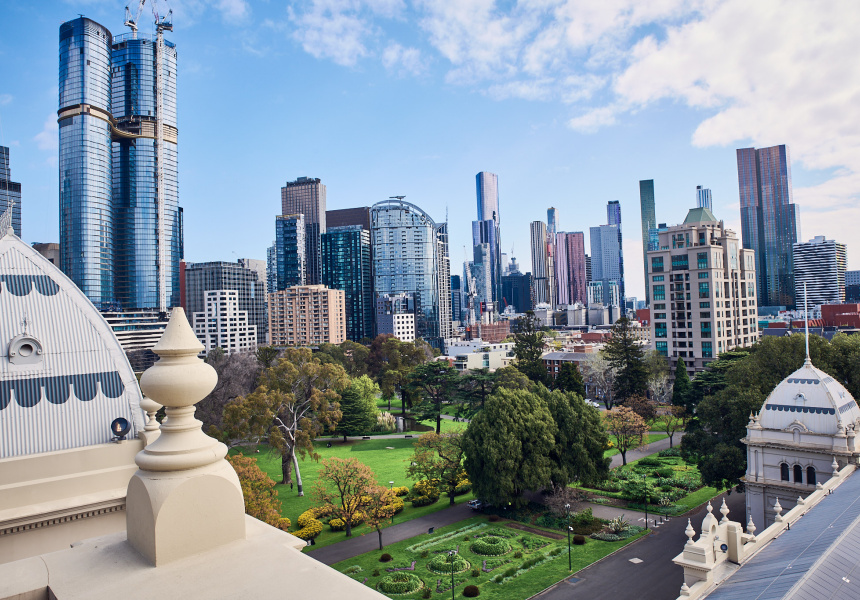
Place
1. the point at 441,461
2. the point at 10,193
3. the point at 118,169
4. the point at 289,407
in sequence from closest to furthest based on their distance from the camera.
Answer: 1. the point at 441,461
2. the point at 289,407
3. the point at 10,193
4. the point at 118,169

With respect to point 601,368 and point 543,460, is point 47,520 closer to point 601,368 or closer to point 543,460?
point 543,460

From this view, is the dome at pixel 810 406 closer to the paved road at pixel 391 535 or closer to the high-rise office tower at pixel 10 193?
the paved road at pixel 391 535

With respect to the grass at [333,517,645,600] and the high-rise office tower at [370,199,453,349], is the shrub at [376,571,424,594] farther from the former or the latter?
the high-rise office tower at [370,199,453,349]

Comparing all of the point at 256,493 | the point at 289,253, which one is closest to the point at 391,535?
the point at 256,493

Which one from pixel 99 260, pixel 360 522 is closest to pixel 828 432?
pixel 360 522

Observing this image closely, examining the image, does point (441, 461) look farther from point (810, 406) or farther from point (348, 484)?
point (810, 406)
